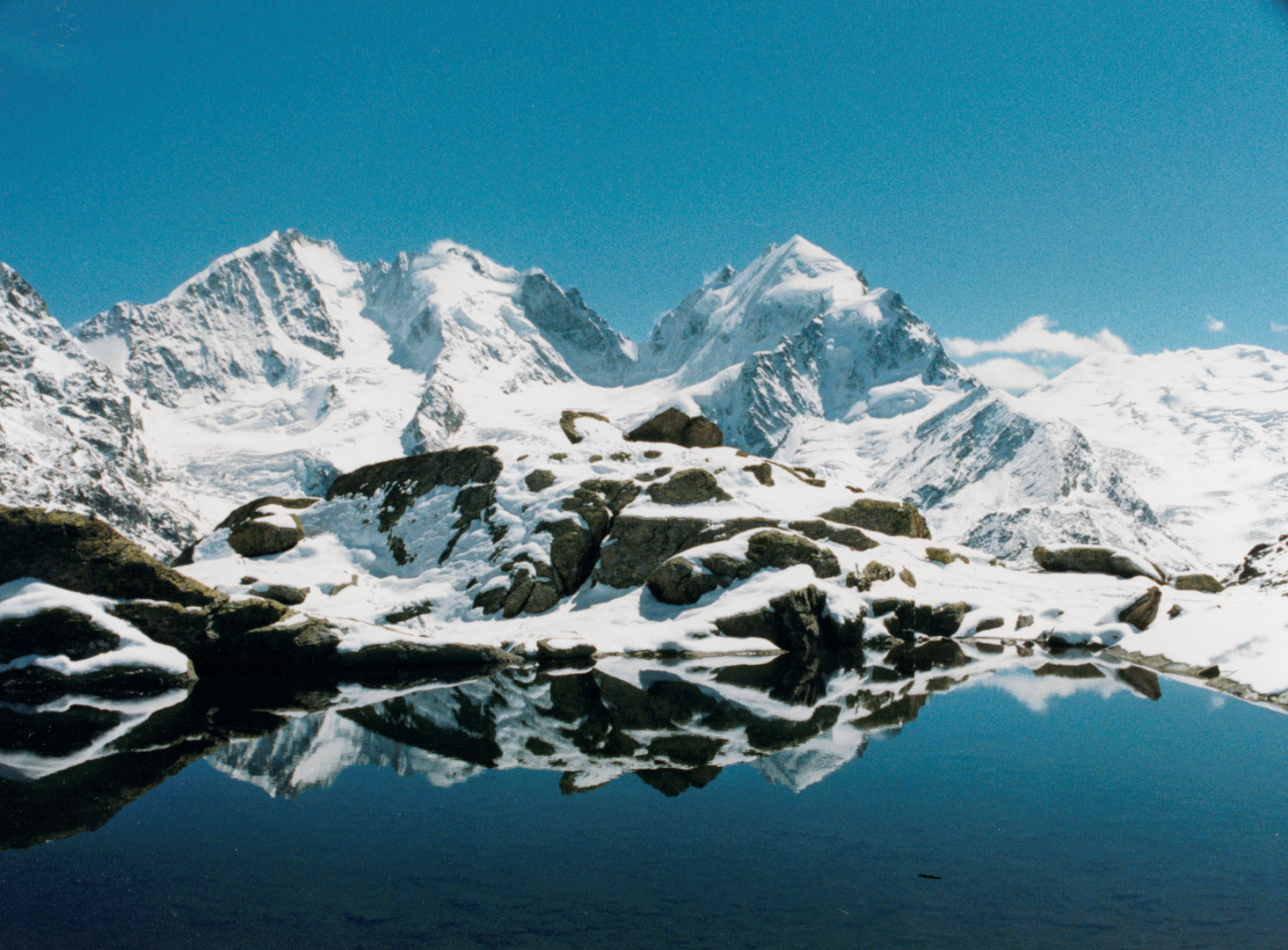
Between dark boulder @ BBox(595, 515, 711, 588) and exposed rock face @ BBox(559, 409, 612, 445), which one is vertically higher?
exposed rock face @ BBox(559, 409, 612, 445)

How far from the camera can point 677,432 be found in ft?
203

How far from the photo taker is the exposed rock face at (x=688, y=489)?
163 ft

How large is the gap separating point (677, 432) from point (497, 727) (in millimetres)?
40135

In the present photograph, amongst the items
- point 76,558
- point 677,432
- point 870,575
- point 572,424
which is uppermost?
point 677,432

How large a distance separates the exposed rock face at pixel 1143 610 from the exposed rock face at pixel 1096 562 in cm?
1220

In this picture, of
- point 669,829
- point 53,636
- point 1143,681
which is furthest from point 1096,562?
point 53,636

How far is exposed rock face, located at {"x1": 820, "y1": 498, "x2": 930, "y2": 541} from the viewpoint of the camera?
2040 inches

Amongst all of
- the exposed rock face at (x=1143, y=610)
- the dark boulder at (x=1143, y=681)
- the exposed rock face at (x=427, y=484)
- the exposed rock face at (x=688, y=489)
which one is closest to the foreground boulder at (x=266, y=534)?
the exposed rock face at (x=427, y=484)

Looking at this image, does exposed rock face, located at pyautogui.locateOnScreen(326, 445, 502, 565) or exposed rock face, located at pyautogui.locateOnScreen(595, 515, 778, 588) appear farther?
exposed rock face, located at pyautogui.locateOnScreen(326, 445, 502, 565)

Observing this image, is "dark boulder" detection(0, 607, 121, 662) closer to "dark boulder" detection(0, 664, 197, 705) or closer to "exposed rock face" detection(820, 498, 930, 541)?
"dark boulder" detection(0, 664, 197, 705)

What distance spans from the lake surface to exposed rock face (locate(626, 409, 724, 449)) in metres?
37.2

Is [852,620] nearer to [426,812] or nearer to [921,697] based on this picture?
[921,697]

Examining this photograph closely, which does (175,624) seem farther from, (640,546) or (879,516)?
(879,516)

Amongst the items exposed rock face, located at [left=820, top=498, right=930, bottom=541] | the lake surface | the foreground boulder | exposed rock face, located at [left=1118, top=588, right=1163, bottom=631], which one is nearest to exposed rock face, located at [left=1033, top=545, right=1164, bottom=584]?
exposed rock face, located at [left=820, top=498, right=930, bottom=541]
